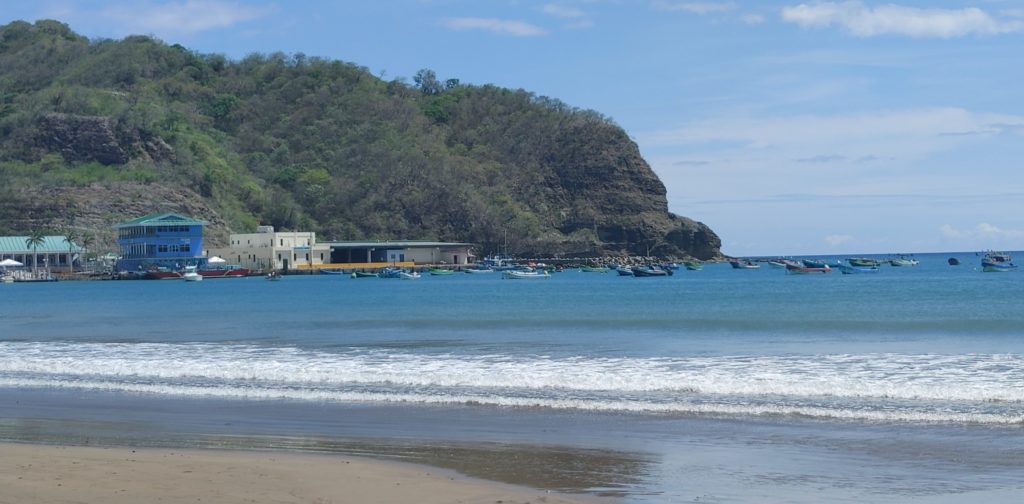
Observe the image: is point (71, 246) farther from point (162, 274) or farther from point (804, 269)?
point (804, 269)

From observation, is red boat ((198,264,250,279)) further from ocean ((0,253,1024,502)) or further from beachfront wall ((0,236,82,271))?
ocean ((0,253,1024,502))

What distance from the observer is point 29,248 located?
14575cm

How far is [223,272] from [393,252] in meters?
25.4

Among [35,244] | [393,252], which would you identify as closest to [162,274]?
Result: [35,244]

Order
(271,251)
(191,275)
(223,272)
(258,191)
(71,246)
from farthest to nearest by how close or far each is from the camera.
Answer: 1. (258,191)
2. (271,251)
3. (71,246)
4. (223,272)
5. (191,275)

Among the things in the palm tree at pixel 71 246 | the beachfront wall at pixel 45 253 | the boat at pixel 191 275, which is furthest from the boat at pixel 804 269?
the beachfront wall at pixel 45 253

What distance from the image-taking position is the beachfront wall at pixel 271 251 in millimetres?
150375

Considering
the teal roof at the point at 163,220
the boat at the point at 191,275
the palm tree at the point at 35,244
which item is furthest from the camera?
the teal roof at the point at 163,220

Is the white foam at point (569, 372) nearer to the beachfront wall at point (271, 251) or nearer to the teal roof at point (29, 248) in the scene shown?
the beachfront wall at point (271, 251)

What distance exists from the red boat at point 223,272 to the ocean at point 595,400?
9729 cm

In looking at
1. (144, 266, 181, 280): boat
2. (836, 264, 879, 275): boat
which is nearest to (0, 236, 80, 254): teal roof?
(144, 266, 181, 280): boat

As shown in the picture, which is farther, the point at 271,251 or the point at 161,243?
the point at 271,251

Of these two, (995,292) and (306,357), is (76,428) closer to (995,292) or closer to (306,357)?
(306,357)

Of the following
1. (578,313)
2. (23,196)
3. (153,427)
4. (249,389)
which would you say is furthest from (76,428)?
(23,196)
